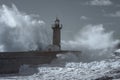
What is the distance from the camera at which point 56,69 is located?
2211cm

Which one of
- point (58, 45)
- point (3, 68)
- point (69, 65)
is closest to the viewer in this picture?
point (69, 65)

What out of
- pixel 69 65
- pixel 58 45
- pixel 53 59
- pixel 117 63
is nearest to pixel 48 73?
pixel 69 65

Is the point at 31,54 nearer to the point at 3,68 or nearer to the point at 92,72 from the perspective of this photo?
the point at 3,68

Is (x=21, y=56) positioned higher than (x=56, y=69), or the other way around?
(x=21, y=56)

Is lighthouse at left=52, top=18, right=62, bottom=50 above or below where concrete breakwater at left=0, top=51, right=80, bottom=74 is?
above

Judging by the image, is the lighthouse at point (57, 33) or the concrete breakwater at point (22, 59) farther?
the lighthouse at point (57, 33)

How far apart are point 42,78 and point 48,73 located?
6.59ft

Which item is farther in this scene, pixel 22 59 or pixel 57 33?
pixel 57 33

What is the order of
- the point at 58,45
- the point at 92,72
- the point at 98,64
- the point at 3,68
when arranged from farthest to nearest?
the point at 58,45 < the point at 3,68 < the point at 98,64 < the point at 92,72

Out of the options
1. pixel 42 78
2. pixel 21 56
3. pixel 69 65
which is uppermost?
pixel 21 56

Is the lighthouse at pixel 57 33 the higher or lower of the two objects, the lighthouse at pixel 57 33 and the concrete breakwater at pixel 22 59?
the higher

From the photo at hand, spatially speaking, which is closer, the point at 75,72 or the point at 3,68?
the point at 75,72

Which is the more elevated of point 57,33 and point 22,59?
point 57,33

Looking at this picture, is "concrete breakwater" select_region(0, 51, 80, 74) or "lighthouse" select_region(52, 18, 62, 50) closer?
"concrete breakwater" select_region(0, 51, 80, 74)
